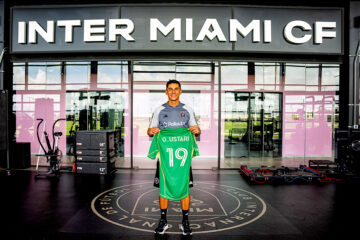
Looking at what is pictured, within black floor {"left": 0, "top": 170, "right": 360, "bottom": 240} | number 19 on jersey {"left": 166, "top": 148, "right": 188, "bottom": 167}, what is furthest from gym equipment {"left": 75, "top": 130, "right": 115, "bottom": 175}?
number 19 on jersey {"left": 166, "top": 148, "right": 188, "bottom": 167}

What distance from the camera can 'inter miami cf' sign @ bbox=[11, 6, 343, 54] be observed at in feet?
19.2

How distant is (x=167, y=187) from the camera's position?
271 cm

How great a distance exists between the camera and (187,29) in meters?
5.82

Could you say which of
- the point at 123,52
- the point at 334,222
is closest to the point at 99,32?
the point at 123,52

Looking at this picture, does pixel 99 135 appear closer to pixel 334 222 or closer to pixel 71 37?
pixel 71 37

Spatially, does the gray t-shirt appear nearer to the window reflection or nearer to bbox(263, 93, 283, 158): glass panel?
the window reflection

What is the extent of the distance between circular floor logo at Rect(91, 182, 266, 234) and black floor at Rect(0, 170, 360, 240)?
11 millimetres

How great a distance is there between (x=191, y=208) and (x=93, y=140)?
3020mm

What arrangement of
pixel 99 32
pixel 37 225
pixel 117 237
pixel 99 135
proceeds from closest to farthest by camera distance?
pixel 117 237
pixel 37 225
pixel 99 135
pixel 99 32

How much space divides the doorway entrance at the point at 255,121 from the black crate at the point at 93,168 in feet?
13.5

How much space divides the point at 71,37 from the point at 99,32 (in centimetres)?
71

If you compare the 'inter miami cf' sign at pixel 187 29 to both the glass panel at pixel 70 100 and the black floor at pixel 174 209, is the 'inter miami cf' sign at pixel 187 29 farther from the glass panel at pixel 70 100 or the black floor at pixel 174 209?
the black floor at pixel 174 209

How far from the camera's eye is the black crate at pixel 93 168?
17.7 ft

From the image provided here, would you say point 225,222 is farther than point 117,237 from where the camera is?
Yes
